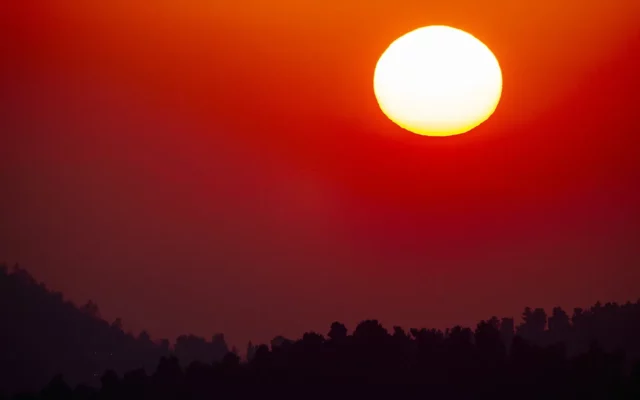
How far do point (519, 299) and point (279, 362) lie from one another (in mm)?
133594

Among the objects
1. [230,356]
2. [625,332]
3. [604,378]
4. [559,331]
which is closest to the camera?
[604,378]

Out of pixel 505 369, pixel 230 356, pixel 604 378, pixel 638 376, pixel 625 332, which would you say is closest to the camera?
pixel 638 376

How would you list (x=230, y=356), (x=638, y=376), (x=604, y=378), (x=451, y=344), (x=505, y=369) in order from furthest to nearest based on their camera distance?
(x=230, y=356)
(x=451, y=344)
(x=505, y=369)
(x=604, y=378)
(x=638, y=376)

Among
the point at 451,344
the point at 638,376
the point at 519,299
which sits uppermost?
the point at 519,299

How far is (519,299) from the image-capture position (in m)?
196

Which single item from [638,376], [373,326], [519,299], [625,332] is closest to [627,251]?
[519,299]

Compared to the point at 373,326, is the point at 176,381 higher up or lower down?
lower down

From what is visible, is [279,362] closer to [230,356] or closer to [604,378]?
[230,356]

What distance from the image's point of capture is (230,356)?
233 feet

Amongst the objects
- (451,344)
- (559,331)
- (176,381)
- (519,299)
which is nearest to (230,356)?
(176,381)

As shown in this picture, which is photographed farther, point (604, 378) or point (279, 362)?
point (279, 362)

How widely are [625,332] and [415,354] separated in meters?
53.9

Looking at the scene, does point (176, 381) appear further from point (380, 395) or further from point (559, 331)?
point (559, 331)

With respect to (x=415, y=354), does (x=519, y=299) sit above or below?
above
